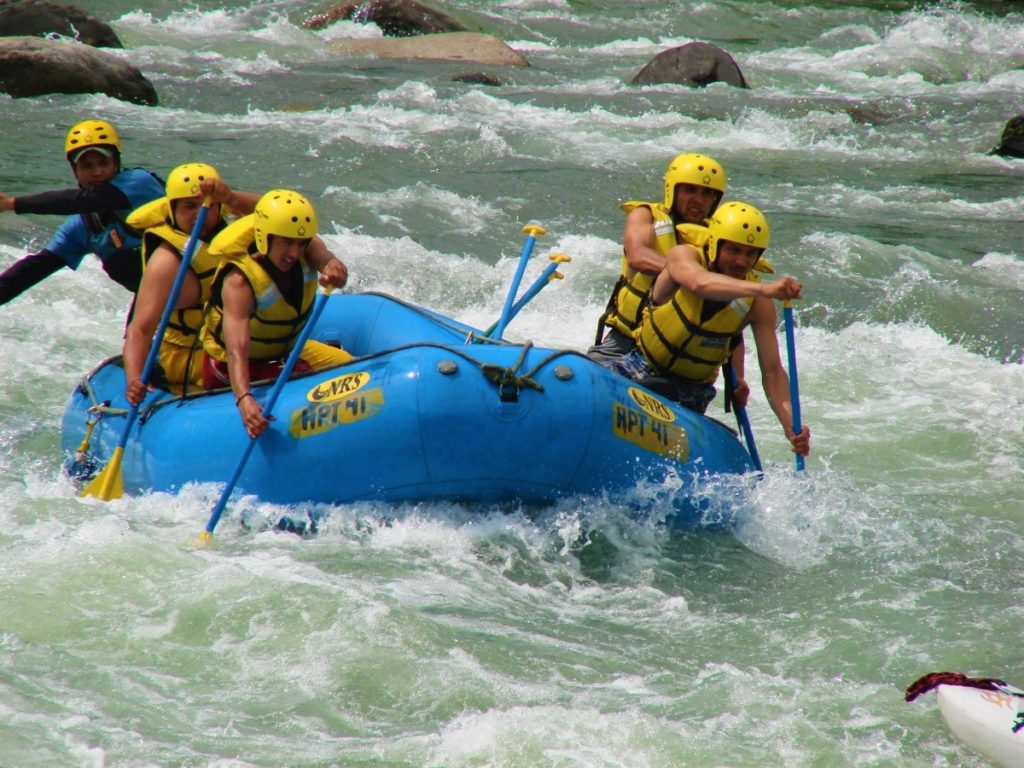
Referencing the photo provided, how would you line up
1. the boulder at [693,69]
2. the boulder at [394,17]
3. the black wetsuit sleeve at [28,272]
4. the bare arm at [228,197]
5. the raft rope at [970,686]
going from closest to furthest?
the raft rope at [970,686], the bare arm at [228,197], the black wetsuit sleeve at [28,272], the boulder at [693,69], the boulder at [394,17]

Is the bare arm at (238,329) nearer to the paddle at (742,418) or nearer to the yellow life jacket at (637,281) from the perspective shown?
the yellow life jacket at (637,281)

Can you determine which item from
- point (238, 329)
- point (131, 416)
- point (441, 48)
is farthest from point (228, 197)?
point (441, 48)

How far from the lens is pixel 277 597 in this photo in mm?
4656

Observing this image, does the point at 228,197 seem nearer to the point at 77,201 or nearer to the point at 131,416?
the point at 77,201

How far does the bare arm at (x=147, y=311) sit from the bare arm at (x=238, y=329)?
421mm

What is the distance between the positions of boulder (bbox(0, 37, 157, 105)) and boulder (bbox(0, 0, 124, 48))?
2.18 meters

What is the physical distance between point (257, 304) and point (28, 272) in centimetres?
182

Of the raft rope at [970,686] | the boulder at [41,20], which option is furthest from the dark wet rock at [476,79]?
the raft rope at [970,686]

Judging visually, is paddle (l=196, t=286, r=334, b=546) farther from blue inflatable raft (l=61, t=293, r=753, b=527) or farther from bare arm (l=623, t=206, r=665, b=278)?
bare arm (l=623, t=206, r=665, b=278)

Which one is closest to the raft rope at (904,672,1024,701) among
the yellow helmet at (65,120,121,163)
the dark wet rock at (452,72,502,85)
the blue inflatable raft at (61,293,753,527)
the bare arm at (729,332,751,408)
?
the blue inflatable raft at (61,293,753,527)

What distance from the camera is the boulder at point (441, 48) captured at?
18.3 metres

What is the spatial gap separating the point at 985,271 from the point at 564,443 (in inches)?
262

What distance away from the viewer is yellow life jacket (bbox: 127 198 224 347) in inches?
223

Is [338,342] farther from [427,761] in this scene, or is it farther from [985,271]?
[985,271]
